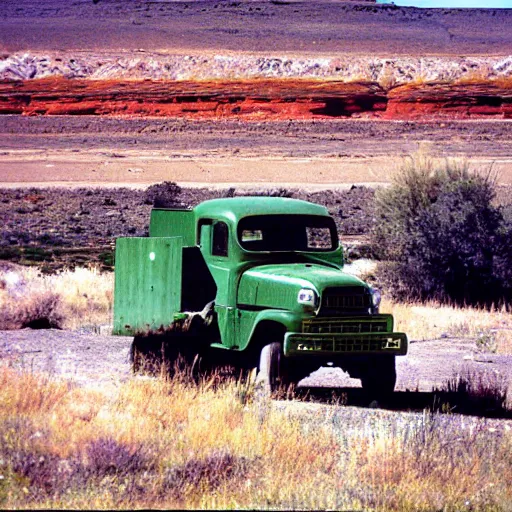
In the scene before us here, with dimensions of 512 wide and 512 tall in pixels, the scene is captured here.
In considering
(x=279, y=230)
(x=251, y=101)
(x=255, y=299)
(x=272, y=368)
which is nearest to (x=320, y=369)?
(x=279, y=230)

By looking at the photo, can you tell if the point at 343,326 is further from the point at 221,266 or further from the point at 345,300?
the point at 221,266

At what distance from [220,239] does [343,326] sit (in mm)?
1739

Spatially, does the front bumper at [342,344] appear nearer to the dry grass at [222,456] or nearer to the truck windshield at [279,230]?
the dry grass at [222,456]

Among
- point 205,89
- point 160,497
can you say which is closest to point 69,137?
point 205,89

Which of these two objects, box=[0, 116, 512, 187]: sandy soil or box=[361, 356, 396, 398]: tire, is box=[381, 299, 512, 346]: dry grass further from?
box=[0, 116, 512, 187]: sandy soil

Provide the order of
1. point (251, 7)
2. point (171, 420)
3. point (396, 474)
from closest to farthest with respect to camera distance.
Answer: point (396, 474) → point (171, 420) → point (251, 7)

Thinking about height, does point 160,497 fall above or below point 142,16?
below

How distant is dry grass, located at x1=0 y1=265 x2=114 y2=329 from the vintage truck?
4.18 metres

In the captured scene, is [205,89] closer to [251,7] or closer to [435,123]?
[435,123]

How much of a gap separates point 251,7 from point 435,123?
39520 millimetres

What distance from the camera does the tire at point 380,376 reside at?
1217 centimetres

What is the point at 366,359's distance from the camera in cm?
1220

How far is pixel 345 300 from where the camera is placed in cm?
1168

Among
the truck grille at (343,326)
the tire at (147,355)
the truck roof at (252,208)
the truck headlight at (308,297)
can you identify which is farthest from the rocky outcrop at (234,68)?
the truck headlight at (308,297)
